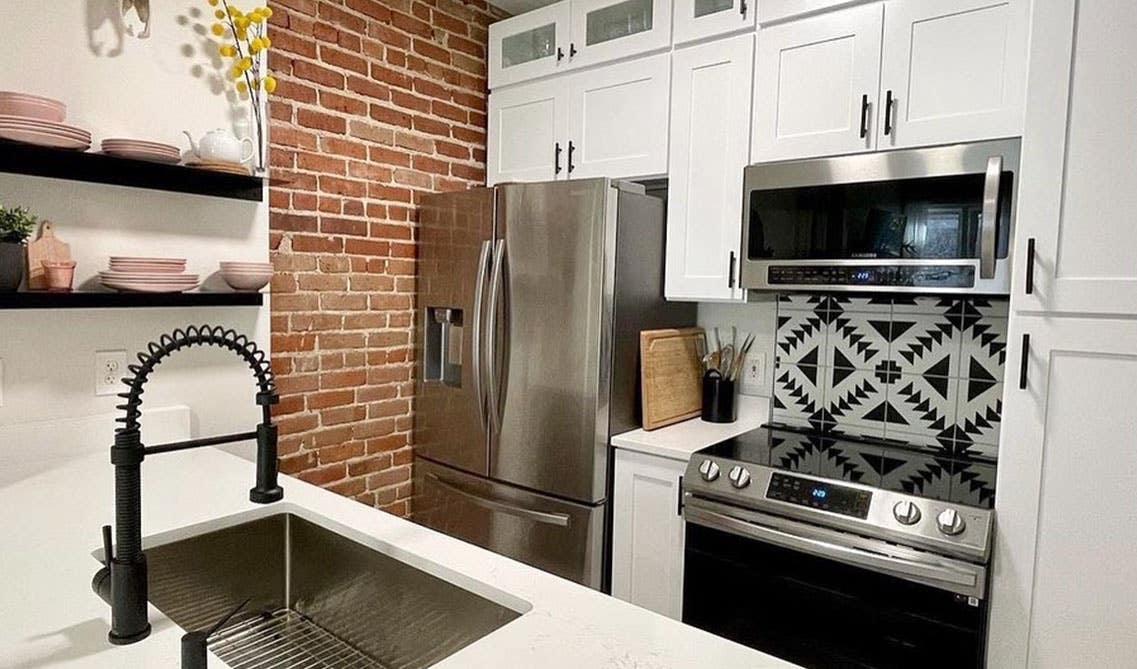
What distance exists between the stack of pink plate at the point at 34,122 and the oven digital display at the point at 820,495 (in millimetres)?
2075

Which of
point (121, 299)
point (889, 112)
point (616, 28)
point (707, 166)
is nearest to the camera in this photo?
point (121, 299)

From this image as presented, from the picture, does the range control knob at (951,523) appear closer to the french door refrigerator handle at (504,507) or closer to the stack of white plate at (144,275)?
the french door refrigerator handle at (504,507)

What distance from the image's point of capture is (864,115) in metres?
1.98

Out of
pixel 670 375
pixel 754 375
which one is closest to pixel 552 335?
pixel 670 375

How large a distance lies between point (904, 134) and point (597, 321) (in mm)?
Answer: 1108

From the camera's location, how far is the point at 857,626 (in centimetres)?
175

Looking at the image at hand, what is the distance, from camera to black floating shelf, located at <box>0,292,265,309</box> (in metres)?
1.54

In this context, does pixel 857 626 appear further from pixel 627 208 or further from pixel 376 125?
pixel 376 125

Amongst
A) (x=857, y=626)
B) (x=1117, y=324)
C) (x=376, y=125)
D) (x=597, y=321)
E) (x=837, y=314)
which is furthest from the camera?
(x=376, y=125)

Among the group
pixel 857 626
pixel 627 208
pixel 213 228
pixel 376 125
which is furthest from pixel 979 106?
pixel 213 228

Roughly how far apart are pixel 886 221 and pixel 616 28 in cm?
133

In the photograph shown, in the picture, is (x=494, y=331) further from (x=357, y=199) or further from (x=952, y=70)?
(x=952, y=70)

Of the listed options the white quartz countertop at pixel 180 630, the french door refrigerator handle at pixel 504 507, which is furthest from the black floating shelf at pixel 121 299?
the french door refrigerator handle at pixel 504 507

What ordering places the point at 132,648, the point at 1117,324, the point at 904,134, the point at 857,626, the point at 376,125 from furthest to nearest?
the point at 376,125 < the point at 904,134 < the point at 857,626 < the point at 1117,324 < the point at 132,648
